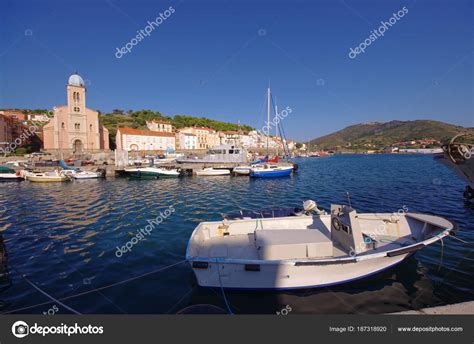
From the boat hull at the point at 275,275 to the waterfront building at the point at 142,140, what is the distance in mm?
75145

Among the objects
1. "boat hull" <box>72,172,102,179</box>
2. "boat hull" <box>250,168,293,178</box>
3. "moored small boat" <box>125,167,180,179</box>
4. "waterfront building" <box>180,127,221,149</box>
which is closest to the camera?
"boat hull" <box>72,172,102,179</box>

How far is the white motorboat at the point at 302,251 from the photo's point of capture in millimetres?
6270

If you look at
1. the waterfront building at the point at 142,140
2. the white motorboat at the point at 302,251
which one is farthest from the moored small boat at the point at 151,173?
the waterfront building at the point at 142,140

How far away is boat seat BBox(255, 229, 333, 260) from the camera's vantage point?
6.62 m

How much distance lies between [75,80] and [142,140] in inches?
939

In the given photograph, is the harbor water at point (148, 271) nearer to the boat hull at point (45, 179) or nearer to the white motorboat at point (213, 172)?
the boat hull at point (45, 179)

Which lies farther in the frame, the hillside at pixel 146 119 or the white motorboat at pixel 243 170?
the hillside at pixel 146 119

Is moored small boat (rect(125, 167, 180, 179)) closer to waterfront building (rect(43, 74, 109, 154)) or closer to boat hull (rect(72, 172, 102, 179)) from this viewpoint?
boat hull (rect(72, 172, 102, 179))

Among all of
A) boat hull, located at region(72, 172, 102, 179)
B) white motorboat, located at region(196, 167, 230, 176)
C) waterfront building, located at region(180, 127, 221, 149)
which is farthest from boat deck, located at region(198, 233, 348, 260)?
waterfront building, located at region(180, 127, 221, 149)

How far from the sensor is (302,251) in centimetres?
671

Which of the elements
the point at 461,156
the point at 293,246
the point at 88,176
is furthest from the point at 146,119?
the point at 293,246

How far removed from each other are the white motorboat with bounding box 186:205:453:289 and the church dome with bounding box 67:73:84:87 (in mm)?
71877

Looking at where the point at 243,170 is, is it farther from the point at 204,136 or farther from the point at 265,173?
the point at 204,136

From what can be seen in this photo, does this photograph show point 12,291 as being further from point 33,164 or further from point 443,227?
point 33,164
